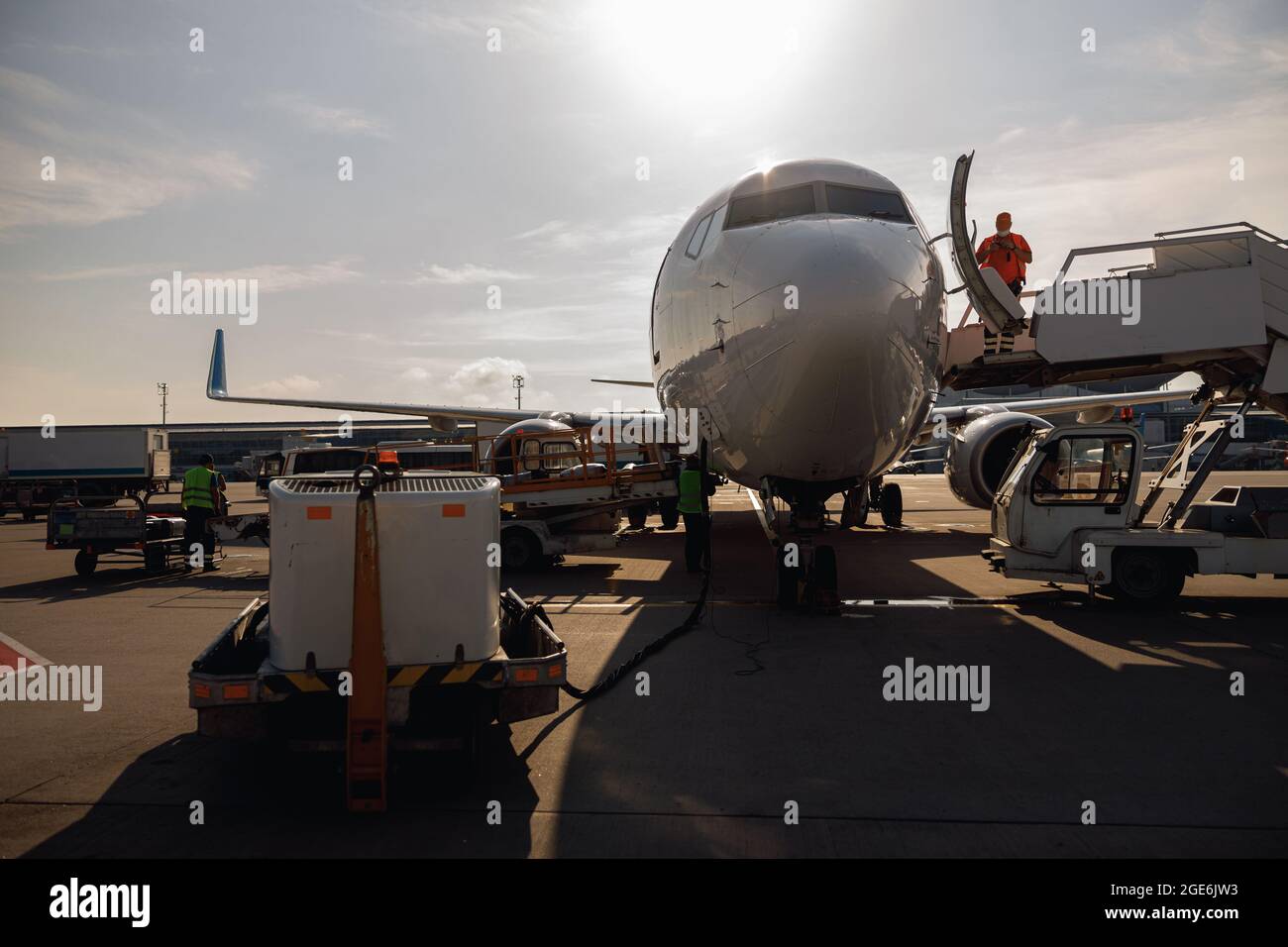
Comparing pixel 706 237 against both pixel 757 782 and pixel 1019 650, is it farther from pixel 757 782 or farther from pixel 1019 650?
pixel 757 782

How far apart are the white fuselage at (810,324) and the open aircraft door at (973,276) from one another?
0.95 feet

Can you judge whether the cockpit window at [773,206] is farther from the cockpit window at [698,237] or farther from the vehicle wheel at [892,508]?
the vehicle wheel at [892,508]

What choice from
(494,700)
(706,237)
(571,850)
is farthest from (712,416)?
(571,850)

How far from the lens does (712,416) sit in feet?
30.0

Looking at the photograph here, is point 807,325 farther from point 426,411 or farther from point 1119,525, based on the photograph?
point 426,411

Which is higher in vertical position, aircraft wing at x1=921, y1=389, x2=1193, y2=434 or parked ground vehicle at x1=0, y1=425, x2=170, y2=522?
aircraft wing at x1=921, y1=389, x2=1193, y2=434

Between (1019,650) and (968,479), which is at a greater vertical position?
(968,479)

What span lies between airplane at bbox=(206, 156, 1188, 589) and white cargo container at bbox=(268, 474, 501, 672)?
3.61m

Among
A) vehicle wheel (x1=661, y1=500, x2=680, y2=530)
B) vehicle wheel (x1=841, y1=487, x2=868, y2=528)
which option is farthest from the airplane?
vehicle wheel (x1=661, y1=500, x2=680, y2=530)

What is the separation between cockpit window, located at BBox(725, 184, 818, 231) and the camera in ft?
27.7

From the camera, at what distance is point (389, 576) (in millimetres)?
4539

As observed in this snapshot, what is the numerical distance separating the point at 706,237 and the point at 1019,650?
191 inches

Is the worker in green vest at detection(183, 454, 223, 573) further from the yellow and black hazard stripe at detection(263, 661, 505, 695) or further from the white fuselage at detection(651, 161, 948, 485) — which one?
the yellow and black hazard stripe at detection(263, 661, 505, 695)

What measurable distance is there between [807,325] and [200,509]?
32.5ft
